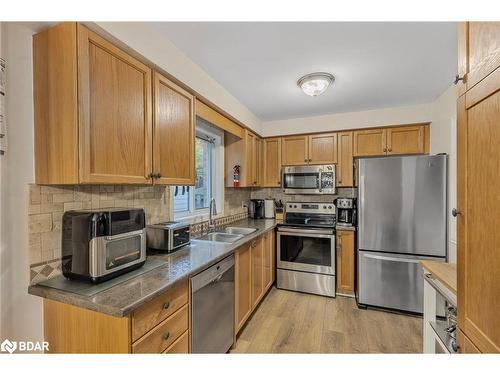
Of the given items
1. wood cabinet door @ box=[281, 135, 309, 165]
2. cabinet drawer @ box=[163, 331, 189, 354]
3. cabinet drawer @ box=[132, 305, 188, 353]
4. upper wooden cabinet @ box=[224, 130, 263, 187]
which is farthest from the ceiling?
Result: cabinet drawer @ box=[163, 331, 189, 354]

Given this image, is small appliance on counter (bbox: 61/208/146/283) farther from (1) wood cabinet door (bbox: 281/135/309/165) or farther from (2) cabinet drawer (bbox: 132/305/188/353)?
(1) wood cabinet door (bbox: 281/135/309/165)

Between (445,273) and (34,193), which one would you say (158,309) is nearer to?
(34,193)

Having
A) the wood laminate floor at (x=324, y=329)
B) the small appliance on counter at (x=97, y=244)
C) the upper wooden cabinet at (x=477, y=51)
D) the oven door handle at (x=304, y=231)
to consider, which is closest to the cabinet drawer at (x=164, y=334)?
the small appliance on counter at (x=97, y=244)

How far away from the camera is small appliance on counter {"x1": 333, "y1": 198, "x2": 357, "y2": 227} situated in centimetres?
294

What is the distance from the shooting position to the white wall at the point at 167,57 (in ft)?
4.09

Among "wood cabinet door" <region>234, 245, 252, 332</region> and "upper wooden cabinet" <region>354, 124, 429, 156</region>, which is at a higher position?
"upper wooden cabinet" <region>354, 124, 429, 156</region>

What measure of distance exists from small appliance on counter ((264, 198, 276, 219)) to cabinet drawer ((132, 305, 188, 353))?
2.31 m

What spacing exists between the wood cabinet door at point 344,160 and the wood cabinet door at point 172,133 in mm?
2098

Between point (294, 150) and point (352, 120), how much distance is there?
0.84m

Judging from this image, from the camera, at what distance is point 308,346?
1986 millimetres

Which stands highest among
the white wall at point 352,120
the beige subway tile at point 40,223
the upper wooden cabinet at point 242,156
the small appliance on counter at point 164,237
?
the white wall at point 352,120

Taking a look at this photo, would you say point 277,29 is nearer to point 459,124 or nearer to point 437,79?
point 459,124

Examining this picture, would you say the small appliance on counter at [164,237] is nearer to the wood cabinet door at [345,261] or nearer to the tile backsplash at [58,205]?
the tile backsplash at [58,205]

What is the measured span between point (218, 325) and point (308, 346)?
2.87 feet
